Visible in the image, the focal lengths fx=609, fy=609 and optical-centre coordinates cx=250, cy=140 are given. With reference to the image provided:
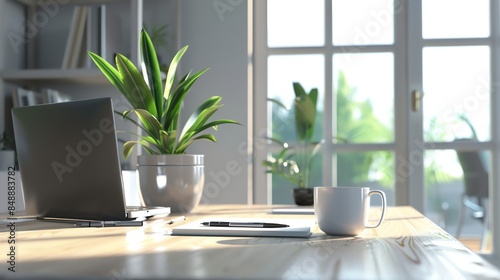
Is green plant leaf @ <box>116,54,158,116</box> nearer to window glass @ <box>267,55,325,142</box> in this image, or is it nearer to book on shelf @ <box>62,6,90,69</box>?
book on shelf @ <box>62,6,90,69</box>

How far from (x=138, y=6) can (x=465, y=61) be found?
1.66 m

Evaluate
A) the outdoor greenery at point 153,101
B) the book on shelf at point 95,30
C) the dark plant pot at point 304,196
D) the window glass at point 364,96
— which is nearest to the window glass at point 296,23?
the window glass at point 364,96

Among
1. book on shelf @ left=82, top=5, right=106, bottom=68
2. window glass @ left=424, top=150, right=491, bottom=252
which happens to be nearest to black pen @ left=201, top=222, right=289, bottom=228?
book on shelf @ left=82, top=5, right=106, bottom=68

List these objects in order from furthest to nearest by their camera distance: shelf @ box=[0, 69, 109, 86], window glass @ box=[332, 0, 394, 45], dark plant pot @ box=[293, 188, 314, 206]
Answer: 1. window glass @ box=[332, 0, 394, 45]
2. shelf @ box=[0, 69, 109, 86]
3. dark plant pot @ box=[293, 188, 314, 206]

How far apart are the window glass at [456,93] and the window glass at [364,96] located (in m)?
0.18

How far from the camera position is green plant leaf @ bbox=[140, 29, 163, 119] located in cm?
158

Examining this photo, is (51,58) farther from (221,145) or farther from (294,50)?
(294,50)

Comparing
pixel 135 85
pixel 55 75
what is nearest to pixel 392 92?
pixel 55 75

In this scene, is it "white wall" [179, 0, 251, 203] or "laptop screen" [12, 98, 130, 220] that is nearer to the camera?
"laptop screen" [12, 98, 130, 220]

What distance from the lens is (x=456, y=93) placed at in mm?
3086

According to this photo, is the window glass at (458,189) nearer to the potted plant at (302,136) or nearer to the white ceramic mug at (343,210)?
the potted plant at (302,136)

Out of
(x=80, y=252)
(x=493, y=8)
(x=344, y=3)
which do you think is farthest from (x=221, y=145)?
(x=80, y=252)

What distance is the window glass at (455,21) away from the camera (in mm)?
3076

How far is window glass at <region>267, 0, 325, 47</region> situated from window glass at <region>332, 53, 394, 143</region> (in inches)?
6.9
